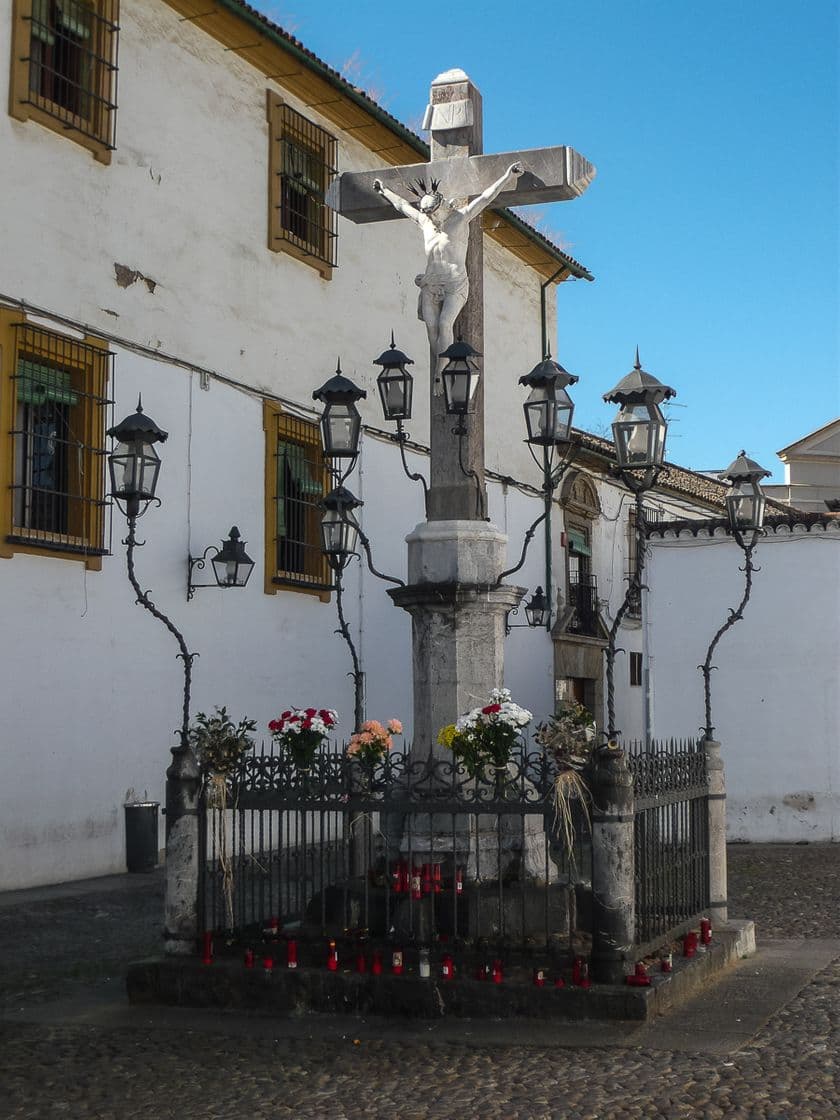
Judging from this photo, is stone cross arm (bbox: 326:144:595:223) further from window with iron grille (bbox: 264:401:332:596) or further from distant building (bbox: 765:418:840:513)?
distant building (bbox: 765:418:840:513)

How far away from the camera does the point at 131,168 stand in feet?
41.4

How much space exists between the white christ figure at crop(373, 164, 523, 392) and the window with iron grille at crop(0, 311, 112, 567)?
4.45 metres

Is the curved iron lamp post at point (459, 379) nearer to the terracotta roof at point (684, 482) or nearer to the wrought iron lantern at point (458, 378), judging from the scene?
the wrought iron lantern at point (458, 378)

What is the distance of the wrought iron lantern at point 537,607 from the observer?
19828 millimetres

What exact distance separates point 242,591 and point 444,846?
7.30 m

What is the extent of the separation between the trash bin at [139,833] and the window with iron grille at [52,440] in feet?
7.15

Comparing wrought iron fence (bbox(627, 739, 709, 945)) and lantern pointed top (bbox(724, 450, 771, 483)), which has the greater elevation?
lantern pointed top (bbox(724, 450, 771, 483))

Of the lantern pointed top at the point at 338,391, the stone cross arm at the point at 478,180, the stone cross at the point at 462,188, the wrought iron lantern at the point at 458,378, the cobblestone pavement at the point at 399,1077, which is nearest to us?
the cobblestone pavement at the point at 399,1077

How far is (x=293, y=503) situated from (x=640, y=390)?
25.7 ft

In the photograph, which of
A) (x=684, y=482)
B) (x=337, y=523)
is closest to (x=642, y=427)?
(x=337, y=523)

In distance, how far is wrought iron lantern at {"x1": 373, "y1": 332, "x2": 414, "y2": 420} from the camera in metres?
7.68

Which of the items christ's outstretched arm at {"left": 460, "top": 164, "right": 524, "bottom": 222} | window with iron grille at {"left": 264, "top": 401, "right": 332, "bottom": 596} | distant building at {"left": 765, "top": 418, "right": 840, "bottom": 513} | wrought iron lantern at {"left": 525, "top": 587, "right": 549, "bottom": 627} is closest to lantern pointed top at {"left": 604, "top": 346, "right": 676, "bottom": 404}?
christ's outstretched arm at {"left": 460, "top": 164, "right": 524, "bottom": 222}

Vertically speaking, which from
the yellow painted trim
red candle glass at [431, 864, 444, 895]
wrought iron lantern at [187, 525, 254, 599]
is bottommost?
red candle glass at [431, 864, 444, 895]

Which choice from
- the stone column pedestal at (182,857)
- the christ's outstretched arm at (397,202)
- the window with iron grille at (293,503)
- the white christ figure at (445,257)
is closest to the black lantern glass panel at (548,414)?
the white christ figure at (445,257)
